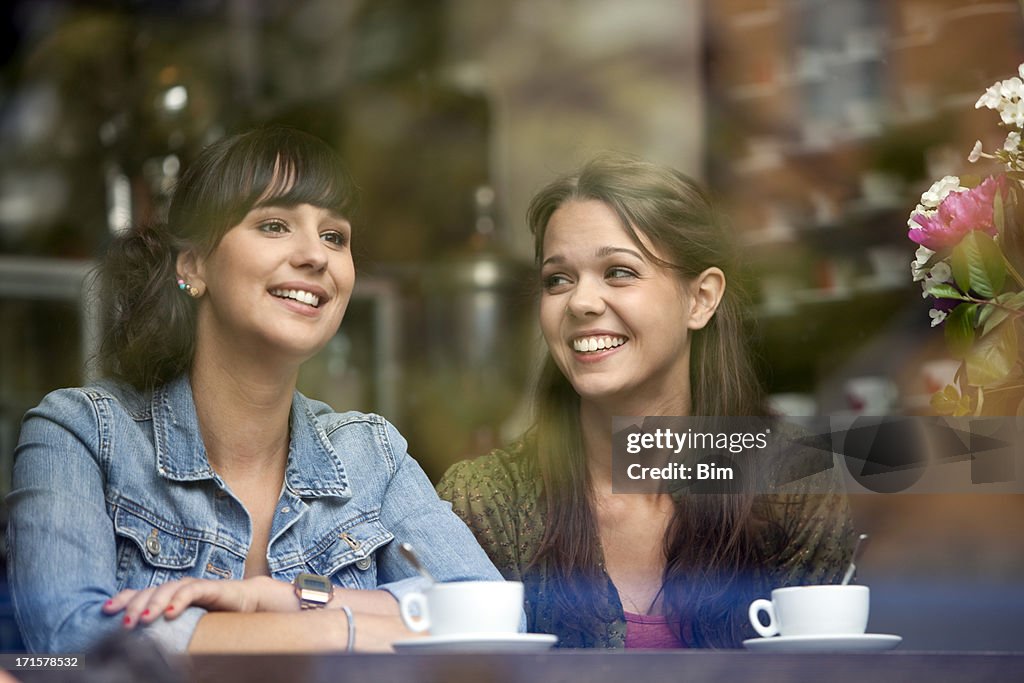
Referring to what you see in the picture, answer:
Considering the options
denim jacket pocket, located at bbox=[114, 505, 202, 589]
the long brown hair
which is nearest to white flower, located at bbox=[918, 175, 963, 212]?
the long brown hair

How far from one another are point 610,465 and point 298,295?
619 millimetres

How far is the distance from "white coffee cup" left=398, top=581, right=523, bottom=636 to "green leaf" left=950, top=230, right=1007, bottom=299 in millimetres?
802

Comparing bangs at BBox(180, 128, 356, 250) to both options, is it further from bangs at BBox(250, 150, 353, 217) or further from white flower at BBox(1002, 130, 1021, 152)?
white flower at BBox(1002, 130, 1021, 152)

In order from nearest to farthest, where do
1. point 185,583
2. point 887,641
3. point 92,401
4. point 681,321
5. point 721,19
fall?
point 887,641
point 185,583
point 92,401
point 681,321
point 721,19

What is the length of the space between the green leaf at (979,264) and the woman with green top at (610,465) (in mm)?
562

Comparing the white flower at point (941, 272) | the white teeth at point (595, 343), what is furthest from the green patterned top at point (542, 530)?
the white flower at point (941, 272)

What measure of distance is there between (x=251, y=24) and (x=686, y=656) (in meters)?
2.27

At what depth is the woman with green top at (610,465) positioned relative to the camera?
7.27 feet

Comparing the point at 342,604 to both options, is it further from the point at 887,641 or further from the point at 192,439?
the point at 887,641

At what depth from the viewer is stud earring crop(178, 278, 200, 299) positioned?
212cm

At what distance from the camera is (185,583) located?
1691 millimetres

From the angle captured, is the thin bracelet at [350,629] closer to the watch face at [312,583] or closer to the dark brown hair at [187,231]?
the watch face at [312,583]

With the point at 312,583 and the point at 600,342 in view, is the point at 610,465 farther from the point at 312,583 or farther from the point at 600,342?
the point at 312,583

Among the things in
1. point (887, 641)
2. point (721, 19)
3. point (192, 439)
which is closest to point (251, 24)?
point (721, 19)
